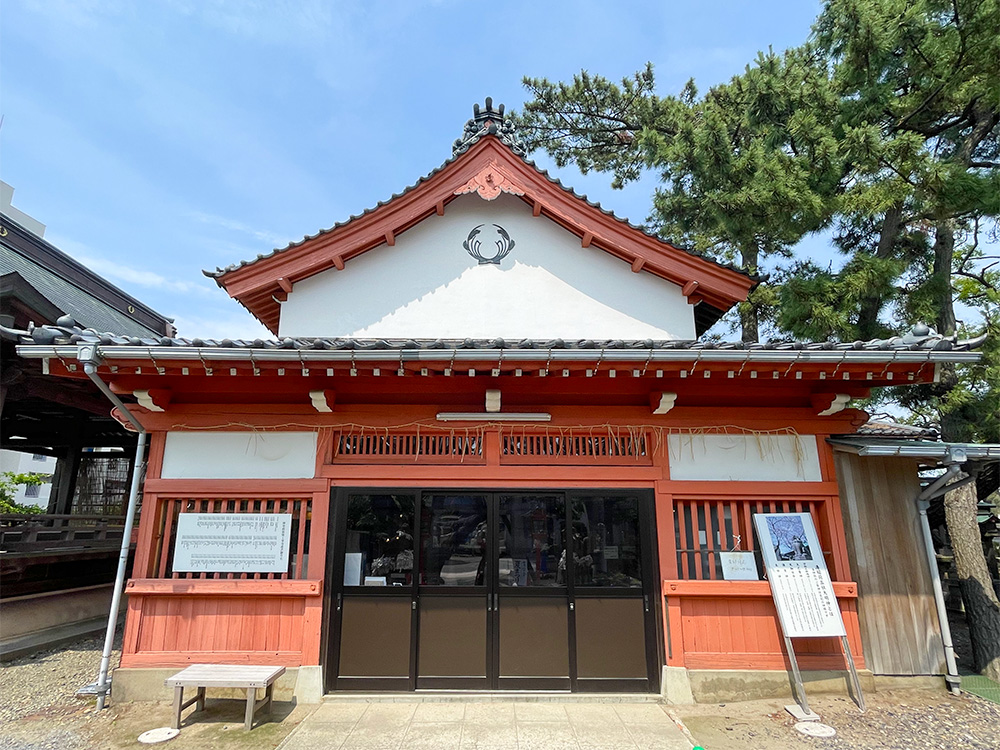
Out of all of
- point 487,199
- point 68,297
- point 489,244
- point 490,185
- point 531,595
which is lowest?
point 531,595

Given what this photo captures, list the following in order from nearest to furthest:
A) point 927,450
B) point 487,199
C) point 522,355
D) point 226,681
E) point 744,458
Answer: point 226,681
point 522,355
point 927,450
point 744,458
point 487,199

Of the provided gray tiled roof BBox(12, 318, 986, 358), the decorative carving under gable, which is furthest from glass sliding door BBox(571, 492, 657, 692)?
the decorative carving under gable

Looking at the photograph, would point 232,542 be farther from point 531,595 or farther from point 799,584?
point 799,584

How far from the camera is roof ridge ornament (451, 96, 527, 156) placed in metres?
7.90

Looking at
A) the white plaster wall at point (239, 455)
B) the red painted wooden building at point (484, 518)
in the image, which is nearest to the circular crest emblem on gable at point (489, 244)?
the red painted wooden building at point (484, 518)

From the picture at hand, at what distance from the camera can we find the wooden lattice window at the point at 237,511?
595cm

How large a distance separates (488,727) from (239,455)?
12.2ft

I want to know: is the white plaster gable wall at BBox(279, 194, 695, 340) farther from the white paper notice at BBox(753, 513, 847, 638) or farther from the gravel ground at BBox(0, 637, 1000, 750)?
the gravel ground at BBox(0, 637, 1000, 750)

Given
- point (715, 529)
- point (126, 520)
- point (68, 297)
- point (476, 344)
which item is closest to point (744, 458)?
point (715, 529)

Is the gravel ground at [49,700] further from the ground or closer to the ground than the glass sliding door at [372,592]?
closer to the ground

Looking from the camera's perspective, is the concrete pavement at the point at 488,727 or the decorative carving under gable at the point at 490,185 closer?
the concrete pavement at the point at 488,727

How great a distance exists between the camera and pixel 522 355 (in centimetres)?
504

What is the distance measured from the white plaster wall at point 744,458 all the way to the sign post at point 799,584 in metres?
0.46

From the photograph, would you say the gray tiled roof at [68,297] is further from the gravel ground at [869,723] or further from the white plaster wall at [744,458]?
the gravel ground at [869,723]
